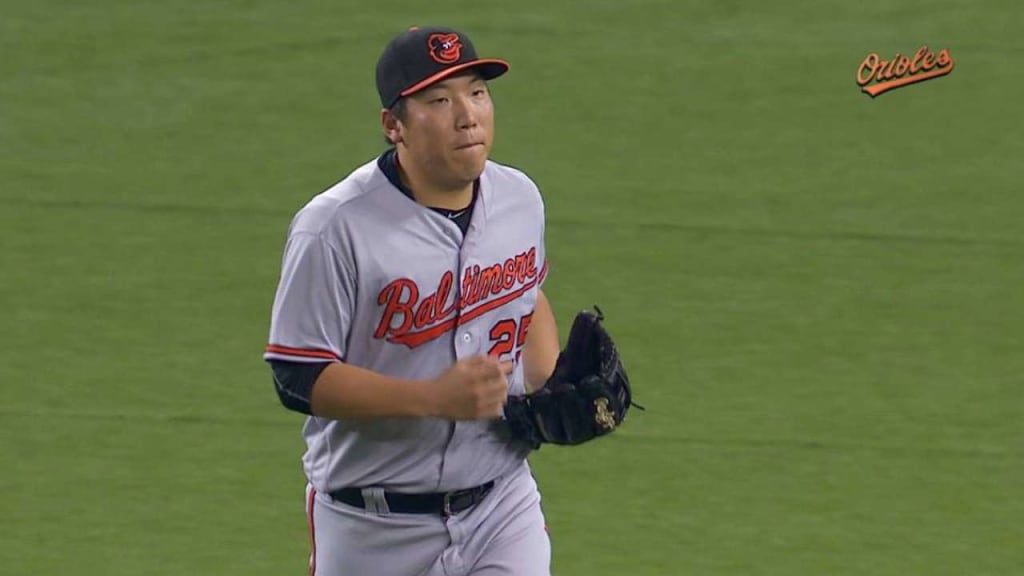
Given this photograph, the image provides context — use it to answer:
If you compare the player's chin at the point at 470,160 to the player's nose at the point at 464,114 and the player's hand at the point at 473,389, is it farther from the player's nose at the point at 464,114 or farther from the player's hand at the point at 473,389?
the player's hand at the point at 473,389

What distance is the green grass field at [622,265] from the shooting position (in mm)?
6633

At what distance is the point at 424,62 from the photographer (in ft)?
14.1

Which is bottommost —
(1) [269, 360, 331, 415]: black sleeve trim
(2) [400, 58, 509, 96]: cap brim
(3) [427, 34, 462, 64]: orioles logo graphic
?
(1) [269, 360, 331, 415]: black sleeve trim

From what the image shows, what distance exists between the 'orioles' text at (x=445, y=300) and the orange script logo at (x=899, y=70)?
18.2 ft

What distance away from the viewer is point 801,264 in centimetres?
836

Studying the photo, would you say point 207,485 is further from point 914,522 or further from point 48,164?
point 48,164

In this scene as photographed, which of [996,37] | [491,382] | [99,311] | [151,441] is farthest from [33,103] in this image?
[491,382]

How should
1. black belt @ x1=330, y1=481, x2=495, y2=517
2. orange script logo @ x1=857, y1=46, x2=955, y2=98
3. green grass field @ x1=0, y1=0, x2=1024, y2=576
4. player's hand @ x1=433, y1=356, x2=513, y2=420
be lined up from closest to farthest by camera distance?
1. player's hand @ x1=433, y1=356, x2=513, y2=420
2. black belt @ x1=330, y1=481, x2=495, y2=517
3. green grass field @ x1=0, y1=0, x2=1024, y2=576
4. orange script logo @ x1=857, y1=46, x2=955, y2=98

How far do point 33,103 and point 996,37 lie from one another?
4.63 metres

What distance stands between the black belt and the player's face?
2.24ft

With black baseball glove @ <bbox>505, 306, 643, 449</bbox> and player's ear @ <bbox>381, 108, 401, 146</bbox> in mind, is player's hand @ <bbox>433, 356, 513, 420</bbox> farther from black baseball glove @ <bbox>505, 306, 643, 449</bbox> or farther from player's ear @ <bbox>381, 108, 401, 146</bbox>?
player's ear @ <bbox>381, 108, 401, 146</bbox>

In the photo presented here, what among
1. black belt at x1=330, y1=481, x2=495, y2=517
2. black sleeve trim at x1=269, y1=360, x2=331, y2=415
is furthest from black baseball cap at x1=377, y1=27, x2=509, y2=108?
black belt at x1=330, y1=481, x2=495, y2=517

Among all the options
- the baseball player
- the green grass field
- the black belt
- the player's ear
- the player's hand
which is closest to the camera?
the player's hand

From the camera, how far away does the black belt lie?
449cm
